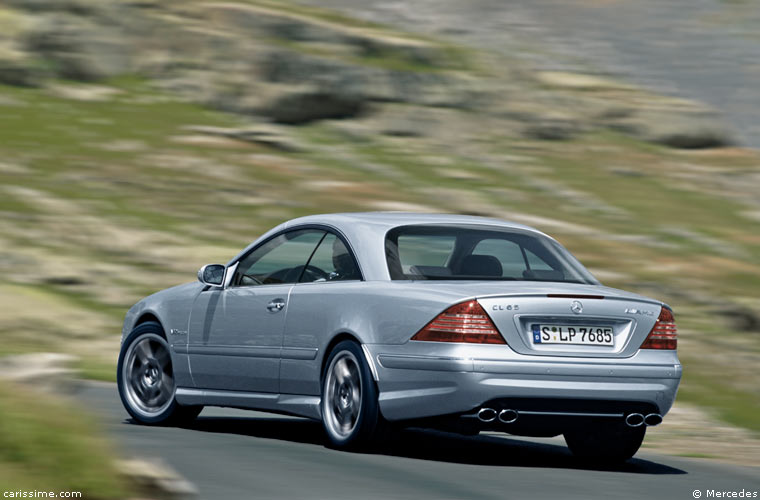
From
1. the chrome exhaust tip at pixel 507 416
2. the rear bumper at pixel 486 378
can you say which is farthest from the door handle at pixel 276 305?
the chrome exhaust tip at pixel 507 416

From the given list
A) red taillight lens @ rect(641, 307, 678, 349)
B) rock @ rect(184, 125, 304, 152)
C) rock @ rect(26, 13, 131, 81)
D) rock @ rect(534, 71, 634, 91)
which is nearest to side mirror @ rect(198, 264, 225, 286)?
red taillight lens @ rect(641, 307, 678, 349)

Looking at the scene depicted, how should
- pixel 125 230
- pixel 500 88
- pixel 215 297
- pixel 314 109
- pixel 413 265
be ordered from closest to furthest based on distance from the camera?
pixel 413 265 → pixel 215 297 → pixel 125 230 → pixel 314 109 → pixel 500 88

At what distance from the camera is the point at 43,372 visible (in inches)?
355

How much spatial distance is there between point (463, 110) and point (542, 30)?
11197 mm

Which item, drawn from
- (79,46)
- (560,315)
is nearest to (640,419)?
(560,315)

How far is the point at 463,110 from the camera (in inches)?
1439

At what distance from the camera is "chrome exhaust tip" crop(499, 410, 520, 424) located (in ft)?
27.1

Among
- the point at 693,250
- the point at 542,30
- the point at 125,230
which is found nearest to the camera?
the point at 125,230

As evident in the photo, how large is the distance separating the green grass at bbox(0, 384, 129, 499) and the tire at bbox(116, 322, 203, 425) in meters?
4.18

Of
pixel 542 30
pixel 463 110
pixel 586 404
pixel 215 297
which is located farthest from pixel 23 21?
pixel 586 404

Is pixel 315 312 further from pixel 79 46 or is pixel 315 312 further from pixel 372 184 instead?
pixel 79 46

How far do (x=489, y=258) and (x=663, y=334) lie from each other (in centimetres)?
116

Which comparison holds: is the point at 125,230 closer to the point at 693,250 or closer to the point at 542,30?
the point at 693,250

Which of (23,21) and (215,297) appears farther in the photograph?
(23,21)
